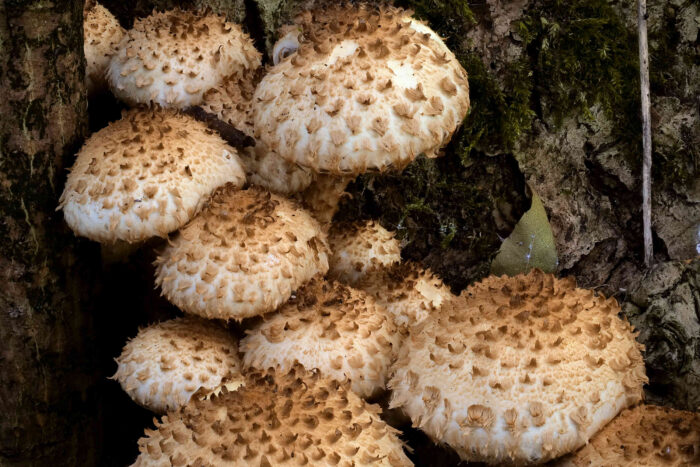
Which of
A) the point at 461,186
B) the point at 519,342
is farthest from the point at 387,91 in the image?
the point at 461,186

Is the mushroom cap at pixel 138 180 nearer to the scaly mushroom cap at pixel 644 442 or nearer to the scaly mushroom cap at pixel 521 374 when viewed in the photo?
the scaly mushroom cap at pixel 521 374

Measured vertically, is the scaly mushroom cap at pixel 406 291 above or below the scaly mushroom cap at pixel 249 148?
below

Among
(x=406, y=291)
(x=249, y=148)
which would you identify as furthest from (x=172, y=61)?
(x=406, y=291)

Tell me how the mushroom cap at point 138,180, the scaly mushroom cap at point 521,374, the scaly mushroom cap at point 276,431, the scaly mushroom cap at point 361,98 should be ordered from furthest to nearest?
the mushroom cap at point 138,180
the scaly mushroom cap at point 361,98
the scaly mushroom cap at point 521,374
the scaly mushroom cap at point 276,431

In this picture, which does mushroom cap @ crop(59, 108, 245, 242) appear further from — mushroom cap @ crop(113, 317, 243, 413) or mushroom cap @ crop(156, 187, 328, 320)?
mushroom cap @ crop(113, 317, 243, 413)

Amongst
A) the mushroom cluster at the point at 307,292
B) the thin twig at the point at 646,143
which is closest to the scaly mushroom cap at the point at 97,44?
the mushroom cluster at the point at 307,292

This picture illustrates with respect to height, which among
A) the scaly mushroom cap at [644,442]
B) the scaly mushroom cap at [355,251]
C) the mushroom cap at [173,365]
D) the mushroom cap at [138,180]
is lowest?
the mushroom cap at [173,365]

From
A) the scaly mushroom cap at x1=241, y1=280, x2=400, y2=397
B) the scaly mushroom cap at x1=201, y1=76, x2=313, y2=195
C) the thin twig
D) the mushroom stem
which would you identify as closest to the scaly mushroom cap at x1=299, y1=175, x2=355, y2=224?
the scaly mushroom cap at x1=201, y1=76, x2=313, y2=195
